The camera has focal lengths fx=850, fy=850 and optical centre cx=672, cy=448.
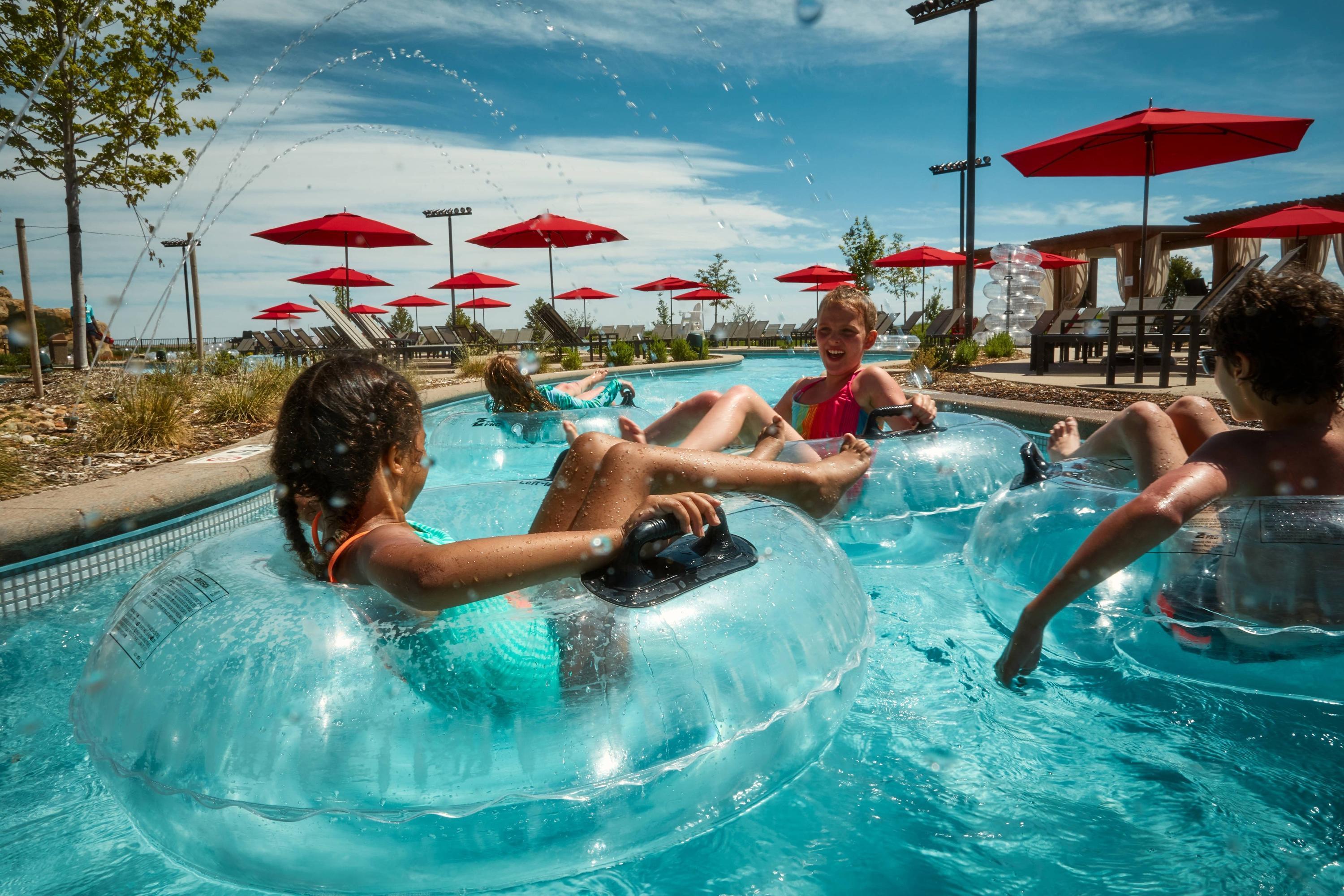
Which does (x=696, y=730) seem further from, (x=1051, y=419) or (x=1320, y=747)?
(x=1051, y=419)

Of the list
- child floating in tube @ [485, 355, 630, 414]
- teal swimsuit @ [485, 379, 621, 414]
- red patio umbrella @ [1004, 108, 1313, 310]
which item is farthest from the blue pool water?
red patio umbrella @ [1004, 108, 1313, 310]

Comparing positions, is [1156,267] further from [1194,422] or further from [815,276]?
[1194,422]

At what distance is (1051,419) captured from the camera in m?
5.83

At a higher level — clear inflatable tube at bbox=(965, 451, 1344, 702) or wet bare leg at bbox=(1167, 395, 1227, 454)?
wet bare leg at bbox=(1167, 395, 1227, 454)

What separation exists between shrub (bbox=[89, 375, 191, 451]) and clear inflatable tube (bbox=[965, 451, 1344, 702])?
220 inches

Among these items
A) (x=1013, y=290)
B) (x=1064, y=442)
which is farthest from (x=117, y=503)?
(x=1013, y=290)

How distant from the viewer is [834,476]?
9.05 feet

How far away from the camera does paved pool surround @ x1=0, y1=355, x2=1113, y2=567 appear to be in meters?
3.42

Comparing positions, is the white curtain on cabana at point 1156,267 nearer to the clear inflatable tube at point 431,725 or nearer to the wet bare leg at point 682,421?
the wet bare leg at point 682,421

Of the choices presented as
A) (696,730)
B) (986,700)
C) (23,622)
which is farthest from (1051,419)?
(23,622)

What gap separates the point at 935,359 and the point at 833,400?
8.42 m

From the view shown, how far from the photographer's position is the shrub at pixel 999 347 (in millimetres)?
14414

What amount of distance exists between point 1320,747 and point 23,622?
14.0ft

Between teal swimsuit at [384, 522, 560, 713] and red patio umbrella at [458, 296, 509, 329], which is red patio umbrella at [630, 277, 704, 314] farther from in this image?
teal swimsuit at [384, 522, 560, 713]
